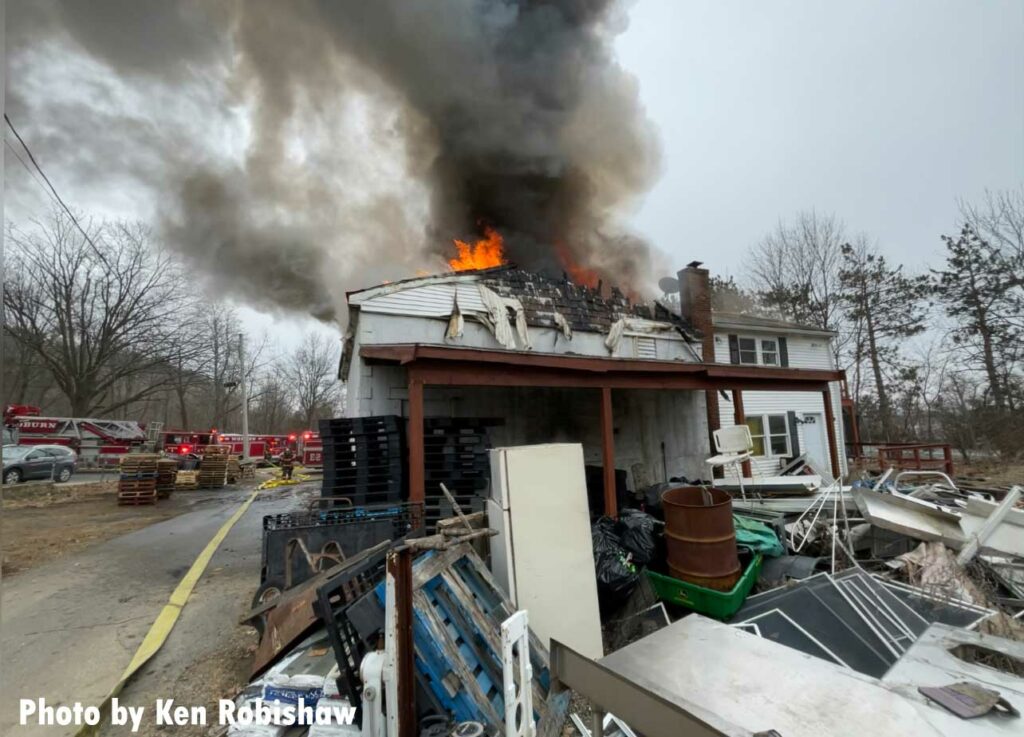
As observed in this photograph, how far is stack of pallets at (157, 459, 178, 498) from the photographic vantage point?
13.4 m

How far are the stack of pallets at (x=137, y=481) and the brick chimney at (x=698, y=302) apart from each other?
52.6 ft

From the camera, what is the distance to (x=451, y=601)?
11.0ft

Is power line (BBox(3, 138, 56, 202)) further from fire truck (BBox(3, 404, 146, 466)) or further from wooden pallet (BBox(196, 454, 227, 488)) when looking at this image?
fire truck (BBox(3, 404, 146, 466))

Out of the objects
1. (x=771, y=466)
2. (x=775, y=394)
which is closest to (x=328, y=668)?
(x=771, y=466)

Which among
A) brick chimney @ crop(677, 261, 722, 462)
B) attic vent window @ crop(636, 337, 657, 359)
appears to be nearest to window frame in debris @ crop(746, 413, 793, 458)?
brick chimney @ crop(677, 261, 722, 462)

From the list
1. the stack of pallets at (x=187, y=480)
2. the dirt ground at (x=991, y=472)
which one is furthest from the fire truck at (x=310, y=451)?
the dirt ground at (x=991, y=472)

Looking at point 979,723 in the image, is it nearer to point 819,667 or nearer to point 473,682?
point 819,667

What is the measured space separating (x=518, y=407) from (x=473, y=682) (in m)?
7.26

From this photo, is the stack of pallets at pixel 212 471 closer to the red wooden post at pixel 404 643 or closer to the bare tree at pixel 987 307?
the red wooden post at pixel 404 643

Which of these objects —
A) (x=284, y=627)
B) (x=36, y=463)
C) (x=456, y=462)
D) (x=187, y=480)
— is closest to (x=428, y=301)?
(x=456, y=462)

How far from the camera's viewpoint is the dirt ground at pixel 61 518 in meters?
7.05

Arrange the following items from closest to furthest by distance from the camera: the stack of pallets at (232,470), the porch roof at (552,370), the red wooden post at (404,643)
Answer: the red wooden post at (404,643) < the porch roof at (552,370) < the stack of pallets at (232,470)

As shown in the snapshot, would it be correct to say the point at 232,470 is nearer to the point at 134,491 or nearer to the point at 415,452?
the point at 134,491

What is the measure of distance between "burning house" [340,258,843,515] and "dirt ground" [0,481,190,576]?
16.3 ft
